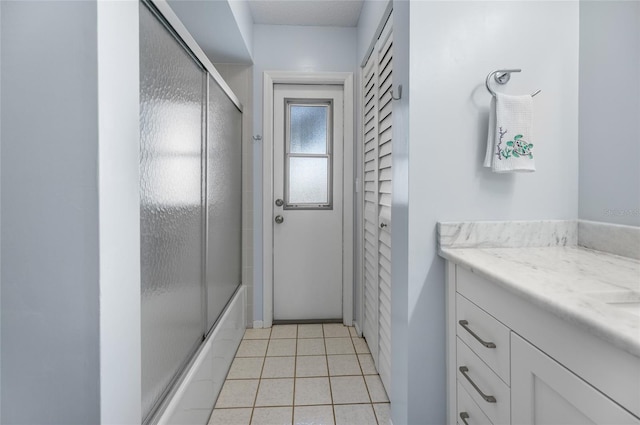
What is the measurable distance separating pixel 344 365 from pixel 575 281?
1.52 meters

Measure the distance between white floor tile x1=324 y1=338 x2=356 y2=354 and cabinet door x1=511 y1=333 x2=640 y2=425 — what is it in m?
1.49

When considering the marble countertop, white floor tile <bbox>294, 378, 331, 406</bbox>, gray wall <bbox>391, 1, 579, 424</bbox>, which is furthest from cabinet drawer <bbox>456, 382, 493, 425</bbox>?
white floor tile <bbox>294, 378, 331, 406</bbox>

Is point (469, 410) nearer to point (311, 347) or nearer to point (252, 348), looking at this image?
point (311, 347)

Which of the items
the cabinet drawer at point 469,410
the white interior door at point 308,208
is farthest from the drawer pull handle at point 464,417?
the white interior door at point 308,208

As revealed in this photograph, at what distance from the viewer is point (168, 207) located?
1114mm

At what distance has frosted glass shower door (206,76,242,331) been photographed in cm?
166

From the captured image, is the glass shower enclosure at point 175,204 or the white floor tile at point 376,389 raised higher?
the glass shower enclosure at point 175,204

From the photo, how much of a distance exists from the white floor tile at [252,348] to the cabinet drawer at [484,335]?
1473 mm

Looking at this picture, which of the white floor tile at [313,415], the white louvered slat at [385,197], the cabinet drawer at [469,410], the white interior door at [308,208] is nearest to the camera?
the cabinet drawer at [469,410]

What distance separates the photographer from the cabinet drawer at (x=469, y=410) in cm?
94

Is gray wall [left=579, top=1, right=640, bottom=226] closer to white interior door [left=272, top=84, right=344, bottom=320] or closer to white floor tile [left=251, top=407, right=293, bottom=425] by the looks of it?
white floor tile [left=251, top=407, right=293, bottom=425]

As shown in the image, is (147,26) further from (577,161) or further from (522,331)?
(577,161)

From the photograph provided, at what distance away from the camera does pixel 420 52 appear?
117 centimetres

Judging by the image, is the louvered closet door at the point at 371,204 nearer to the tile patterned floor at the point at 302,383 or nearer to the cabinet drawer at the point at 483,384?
the tile patterned floor at the point at 302,383
